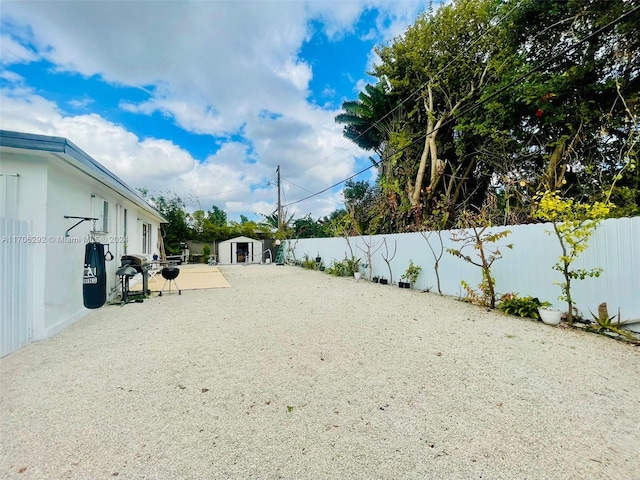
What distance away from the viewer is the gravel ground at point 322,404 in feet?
5.89

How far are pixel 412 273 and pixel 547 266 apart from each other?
151 inches

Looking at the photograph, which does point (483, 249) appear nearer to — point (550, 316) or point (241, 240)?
point (550, 316)

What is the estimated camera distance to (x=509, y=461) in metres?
1.81

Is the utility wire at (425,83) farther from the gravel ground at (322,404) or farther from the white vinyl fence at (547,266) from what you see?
the gravel ground at (322,404)

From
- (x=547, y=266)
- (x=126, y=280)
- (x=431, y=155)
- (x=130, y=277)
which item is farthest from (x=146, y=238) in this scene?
(x=547, y=266)

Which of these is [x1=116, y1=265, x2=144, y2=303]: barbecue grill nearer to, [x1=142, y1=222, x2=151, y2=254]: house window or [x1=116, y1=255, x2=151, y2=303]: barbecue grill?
[x1=116, y1=255, x2=151, y2=303]: barbecue grill

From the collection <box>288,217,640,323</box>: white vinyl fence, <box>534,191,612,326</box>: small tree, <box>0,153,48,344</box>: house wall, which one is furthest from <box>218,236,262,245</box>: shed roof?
<box>534,191,612,326</box>: small tree

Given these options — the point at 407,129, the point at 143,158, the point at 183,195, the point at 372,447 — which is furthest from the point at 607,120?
the point at 183,195

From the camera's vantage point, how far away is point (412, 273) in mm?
8836

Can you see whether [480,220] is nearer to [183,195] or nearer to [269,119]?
[269,119]

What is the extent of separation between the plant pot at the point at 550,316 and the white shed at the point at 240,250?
69.6ft

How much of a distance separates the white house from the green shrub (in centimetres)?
784

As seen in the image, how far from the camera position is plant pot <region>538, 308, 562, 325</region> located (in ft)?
15.7

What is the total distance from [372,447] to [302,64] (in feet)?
38.1
